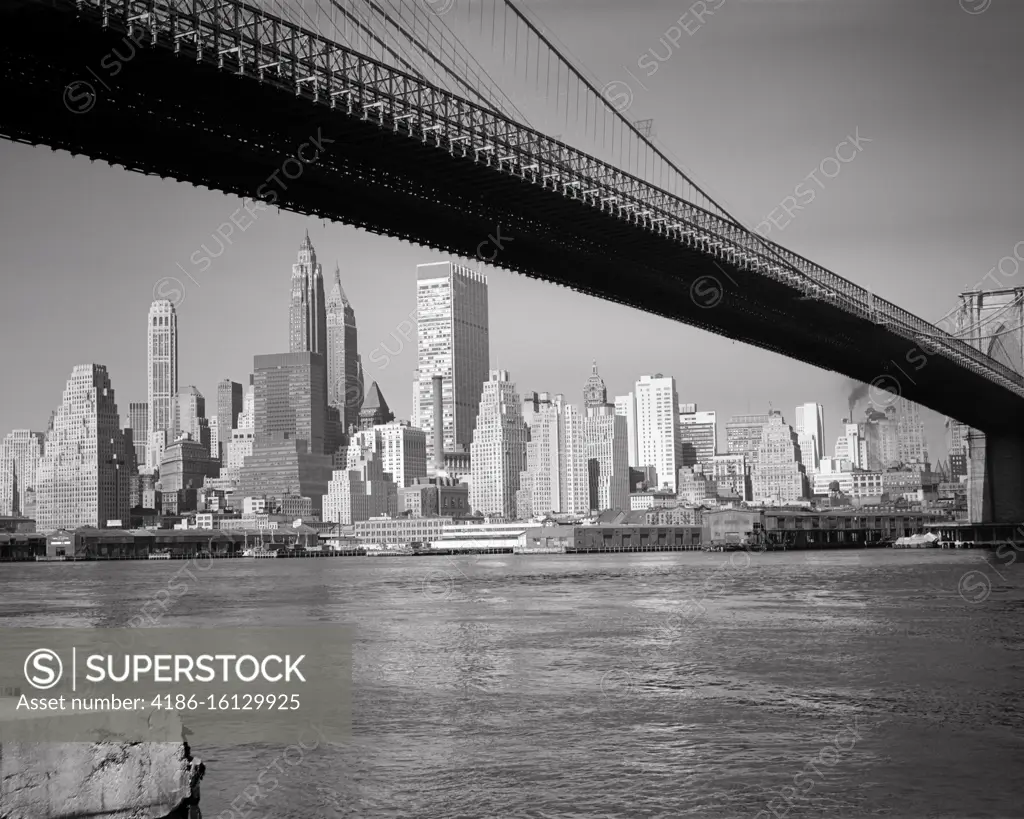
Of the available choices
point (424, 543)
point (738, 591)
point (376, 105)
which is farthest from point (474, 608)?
point (424, 543)

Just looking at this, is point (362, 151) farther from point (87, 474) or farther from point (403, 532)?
point (87, 474)

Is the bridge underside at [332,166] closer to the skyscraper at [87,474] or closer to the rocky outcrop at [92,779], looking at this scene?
the rocky outcrop at [92,779]

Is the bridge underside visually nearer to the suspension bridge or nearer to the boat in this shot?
the suspension bridge

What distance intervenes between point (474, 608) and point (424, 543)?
12867cm

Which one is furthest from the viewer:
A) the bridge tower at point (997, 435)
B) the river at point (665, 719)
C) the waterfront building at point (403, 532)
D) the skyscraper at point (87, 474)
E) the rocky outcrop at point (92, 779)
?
the skyscraper at point (87, 474)

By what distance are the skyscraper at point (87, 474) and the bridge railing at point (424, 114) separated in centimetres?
16042

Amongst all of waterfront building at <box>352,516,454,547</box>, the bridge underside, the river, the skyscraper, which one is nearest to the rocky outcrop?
the river

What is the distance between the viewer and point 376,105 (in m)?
28.1

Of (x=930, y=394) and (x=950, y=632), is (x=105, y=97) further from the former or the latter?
(x=930, y=394)

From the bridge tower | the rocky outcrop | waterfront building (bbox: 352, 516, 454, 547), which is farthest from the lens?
waterfront building (bbox: 352, 516, 454, 547)

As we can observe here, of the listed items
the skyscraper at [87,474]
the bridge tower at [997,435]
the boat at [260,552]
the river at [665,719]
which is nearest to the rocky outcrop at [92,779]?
the river at [665,719]

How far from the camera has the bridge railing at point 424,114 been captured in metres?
23.9

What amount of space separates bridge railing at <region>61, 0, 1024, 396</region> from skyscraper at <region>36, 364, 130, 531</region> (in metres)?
160

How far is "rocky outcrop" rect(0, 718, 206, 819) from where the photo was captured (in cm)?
628
